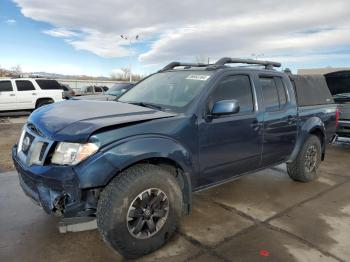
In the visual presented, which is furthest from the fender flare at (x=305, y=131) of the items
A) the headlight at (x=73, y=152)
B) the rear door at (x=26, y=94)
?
the rear door at (x=26, y=94)

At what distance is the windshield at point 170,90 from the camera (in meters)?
3.79

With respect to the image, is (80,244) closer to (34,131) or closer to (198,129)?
(34,131)

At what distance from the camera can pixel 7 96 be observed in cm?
1446

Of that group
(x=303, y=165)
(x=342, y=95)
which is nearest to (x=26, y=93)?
(x=342, y=95)

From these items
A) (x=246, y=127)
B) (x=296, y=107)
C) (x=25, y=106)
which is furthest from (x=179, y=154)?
(x=25, y=106)

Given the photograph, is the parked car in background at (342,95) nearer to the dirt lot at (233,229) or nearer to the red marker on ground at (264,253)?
the dirt lot at (233,229)

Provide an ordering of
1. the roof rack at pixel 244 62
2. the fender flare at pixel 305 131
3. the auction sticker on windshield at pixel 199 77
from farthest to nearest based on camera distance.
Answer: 1. the fender flare at pixel 305 131
2. the roof rack at pixel 244 62
3. the auction sticker on windshield at pixel 199 77

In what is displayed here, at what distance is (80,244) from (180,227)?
42.7 inches

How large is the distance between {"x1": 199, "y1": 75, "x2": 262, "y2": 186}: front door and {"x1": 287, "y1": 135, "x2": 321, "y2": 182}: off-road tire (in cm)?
122

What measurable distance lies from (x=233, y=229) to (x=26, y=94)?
13529mm

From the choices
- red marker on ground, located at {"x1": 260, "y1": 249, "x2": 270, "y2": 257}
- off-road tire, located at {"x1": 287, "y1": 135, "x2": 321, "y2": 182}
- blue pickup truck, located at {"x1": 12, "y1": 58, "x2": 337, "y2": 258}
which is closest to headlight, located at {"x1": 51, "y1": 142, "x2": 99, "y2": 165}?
blue pickup truck, located at {"x1": 12, "y1": 58, "x2": 337, "y2": 258}

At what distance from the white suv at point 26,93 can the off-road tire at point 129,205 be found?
13357 millimetres

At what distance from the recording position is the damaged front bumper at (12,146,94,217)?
9.11 feet

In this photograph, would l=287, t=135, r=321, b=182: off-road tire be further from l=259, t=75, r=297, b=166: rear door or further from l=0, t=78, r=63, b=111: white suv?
l=0, t=78, r=63, b=111: white suv
